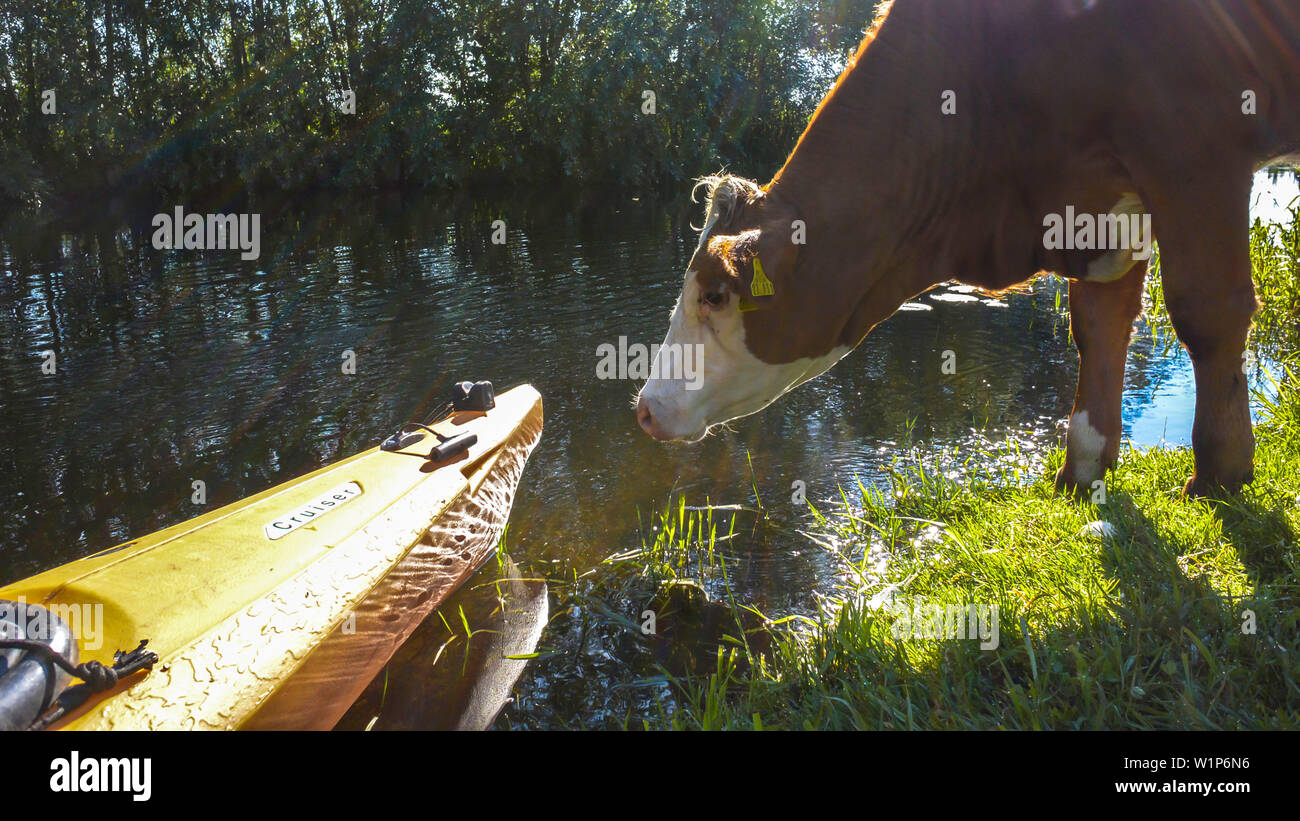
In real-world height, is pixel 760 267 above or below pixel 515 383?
above

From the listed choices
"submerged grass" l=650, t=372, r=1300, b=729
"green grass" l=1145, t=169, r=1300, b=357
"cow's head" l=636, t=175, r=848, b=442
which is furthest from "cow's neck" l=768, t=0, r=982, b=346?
"green grass" l=1145, t=169, r=1300, b=357

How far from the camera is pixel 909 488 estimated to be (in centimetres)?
504

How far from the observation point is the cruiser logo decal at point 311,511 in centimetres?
371

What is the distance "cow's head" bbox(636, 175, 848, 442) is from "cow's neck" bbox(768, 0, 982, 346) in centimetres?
11

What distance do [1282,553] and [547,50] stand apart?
1144 inches

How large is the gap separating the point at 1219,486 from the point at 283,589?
12.3 ft

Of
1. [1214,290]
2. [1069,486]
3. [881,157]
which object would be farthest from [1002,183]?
[1069,486]

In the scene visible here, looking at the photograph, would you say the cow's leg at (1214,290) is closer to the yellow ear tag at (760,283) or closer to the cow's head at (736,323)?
the cow's head at (736,323)

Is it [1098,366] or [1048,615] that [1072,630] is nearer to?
[1048,615]

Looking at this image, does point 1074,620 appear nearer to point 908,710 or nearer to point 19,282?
point 908,710

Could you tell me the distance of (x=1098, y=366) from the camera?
4.03 m

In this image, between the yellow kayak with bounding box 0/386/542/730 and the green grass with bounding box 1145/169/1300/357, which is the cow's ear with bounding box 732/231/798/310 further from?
the green grass with bounding box 1145/169/1300/357

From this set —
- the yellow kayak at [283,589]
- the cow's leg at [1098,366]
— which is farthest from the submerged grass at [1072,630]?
the yellow kayak at [283,589]

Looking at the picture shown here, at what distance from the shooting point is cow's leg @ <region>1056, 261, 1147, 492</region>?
12.9 ft
